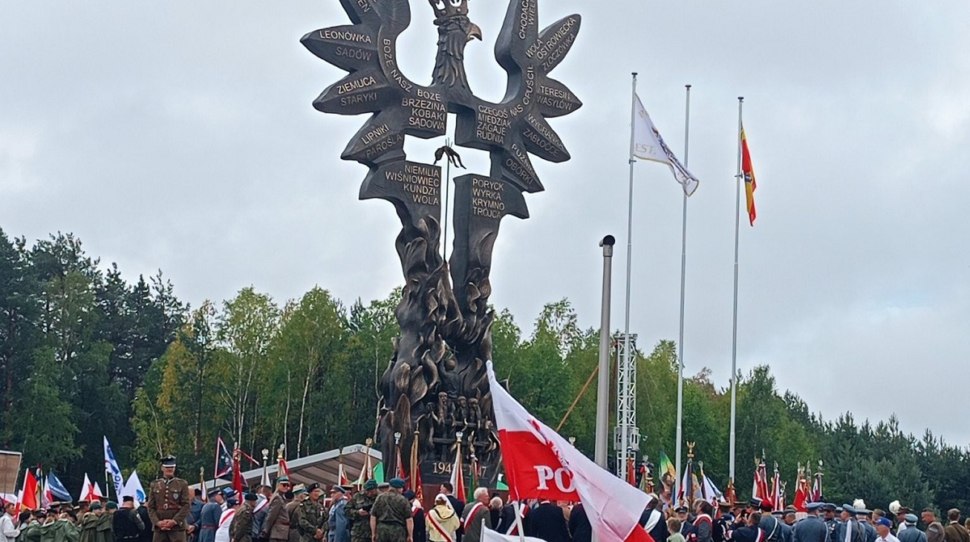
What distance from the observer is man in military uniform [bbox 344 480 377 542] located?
60.8 ft

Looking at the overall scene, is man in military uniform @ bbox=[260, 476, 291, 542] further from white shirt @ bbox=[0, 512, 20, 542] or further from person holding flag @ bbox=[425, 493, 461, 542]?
white shirt @ bbox=[0, 512, 20, 542]

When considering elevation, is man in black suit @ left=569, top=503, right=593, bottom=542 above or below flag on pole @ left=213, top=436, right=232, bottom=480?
below

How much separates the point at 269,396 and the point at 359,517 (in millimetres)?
36025

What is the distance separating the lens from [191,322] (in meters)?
59.4

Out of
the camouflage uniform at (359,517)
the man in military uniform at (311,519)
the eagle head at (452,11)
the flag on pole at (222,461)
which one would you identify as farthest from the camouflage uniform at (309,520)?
the eagle head at (452,11)

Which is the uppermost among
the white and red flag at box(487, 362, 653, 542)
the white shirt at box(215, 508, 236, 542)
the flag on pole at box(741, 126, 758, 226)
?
the flag on pole at box(741, 126, 758, 226)

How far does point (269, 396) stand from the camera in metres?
54.1

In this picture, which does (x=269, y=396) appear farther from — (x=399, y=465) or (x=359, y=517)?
(x=359, y=517)

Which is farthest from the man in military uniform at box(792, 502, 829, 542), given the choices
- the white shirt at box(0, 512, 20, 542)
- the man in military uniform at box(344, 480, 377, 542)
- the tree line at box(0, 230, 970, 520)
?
the tree line at box(0, 230, 970, 520)

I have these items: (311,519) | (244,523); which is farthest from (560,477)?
(244,523)

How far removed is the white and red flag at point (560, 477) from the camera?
1248cm

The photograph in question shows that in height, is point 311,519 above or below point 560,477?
below

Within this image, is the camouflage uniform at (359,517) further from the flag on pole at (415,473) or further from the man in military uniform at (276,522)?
the flag on pole at (415,473)

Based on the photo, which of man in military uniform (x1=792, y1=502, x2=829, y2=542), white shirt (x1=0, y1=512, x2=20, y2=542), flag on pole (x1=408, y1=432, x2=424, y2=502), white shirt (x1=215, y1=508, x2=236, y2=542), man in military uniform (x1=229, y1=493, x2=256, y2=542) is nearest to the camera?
man in military uniform (x1=229, y1=493, x2=256, y2=542)
